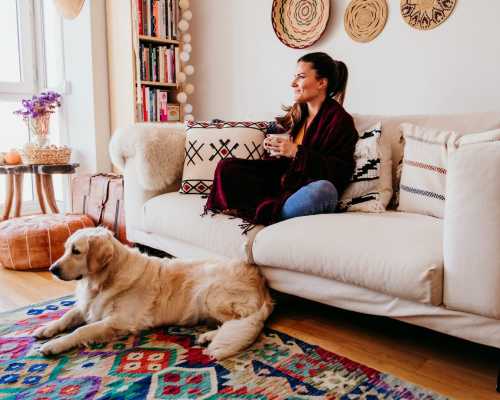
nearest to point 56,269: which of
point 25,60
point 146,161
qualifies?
point 146,161

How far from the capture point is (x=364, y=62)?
274 cm

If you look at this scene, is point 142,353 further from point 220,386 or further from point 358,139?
point 358,139

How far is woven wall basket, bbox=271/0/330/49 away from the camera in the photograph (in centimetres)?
287

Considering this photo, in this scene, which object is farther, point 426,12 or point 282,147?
point 426,12

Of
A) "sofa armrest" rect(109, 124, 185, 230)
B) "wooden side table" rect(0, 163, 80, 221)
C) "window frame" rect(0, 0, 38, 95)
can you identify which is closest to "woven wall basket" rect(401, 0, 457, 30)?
"sofa armrest" rect(109, 124, 185, 230)

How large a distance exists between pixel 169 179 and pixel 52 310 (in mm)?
858

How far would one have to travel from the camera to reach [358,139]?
202 centimetres

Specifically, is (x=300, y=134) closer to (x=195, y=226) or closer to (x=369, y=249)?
(x=195, y=226)

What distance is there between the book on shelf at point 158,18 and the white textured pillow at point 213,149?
1.46m

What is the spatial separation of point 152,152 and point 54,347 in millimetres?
1120

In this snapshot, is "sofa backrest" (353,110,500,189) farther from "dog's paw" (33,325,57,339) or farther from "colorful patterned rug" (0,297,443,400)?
"dog's paw" (33,325,57,339)

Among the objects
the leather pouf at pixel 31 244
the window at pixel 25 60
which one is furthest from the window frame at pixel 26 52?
the leather pouf at pixel 31 244

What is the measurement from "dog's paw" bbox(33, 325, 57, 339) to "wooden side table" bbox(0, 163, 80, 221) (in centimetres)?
195

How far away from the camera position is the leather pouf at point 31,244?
93.0 inches
